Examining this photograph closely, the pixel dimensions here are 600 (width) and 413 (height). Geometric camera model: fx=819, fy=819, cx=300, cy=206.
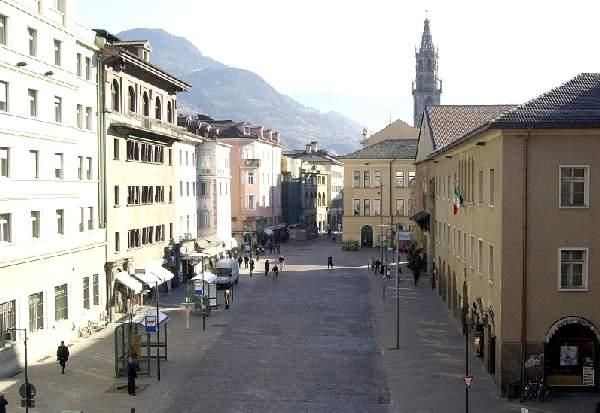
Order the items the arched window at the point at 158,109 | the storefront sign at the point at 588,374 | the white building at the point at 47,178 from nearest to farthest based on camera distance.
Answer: the storefront sign at the point at 588,374, the white building at the point at 47,178, the arched window at the point at 158,109

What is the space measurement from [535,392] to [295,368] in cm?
1061

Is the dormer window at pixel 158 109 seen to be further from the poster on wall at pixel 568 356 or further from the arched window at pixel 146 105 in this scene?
the poster on wall at pixel 568 356

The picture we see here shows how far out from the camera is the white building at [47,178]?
36156 millimetres

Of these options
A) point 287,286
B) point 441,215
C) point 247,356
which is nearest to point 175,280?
point 287,286

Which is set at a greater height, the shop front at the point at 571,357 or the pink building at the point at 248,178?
the pink building at the point at 248,178

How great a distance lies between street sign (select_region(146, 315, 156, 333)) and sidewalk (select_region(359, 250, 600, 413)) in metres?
Answer: 10.3

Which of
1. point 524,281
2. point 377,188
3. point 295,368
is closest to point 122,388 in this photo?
point 295,368

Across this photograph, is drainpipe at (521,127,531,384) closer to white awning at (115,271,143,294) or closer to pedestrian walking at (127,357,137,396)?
pedestrian walking at (127,357,137,396)

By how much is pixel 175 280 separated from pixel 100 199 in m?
18.1

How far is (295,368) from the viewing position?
35656 millimetres

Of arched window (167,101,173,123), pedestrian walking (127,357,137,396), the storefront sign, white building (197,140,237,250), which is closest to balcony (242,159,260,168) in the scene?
white building (197,140,237,250)

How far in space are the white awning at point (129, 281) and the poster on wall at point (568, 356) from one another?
29.1 m

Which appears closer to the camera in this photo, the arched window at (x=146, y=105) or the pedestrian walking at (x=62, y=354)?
the pedestrian walking at (x=62, y=354)

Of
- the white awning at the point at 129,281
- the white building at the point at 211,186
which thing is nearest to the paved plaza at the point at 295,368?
the white awning at the point at 129,281
